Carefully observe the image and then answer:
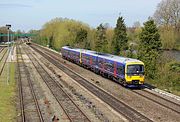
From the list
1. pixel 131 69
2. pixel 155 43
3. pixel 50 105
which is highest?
pixel 155 43

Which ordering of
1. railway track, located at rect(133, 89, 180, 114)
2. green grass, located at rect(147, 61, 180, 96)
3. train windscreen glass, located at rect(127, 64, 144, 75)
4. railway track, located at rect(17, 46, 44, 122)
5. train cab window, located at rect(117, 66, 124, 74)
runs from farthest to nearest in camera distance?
green grass, located at rect(147, 61, 180, 96) < train cab window, located at rect(117, 66, 124, 74) < train windscreen glass, located at rect(127, 64, 144, 75) < railway track, located at rect(133, 89, 180, 114) < railway track, located at rect(17, 46, 44, 122)

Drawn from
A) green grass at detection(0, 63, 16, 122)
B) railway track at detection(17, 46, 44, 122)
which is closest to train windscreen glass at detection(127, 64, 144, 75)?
railway track at detection(17, 46, 44, 122)

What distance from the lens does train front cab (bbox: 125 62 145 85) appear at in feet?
103

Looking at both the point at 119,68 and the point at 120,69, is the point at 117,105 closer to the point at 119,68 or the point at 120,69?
the point at 120,69

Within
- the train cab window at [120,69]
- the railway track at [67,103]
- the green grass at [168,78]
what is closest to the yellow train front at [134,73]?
the train cab window at [120,69]

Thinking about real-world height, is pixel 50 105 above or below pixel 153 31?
below

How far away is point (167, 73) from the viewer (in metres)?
34.0

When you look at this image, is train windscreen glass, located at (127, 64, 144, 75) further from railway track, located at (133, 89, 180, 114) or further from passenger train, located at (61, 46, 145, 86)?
railway track, located at (133, 89, 180, 114)

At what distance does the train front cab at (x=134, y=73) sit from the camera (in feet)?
103

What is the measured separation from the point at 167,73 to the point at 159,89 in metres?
3.06

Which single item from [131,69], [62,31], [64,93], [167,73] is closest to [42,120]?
[64,93]

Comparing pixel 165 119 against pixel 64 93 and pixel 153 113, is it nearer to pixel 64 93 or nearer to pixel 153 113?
pixel 153 113

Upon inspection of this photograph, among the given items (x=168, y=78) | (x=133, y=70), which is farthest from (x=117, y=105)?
(x=168, y=78)

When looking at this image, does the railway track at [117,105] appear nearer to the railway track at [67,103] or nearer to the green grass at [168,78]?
the railway track at [67,103]
